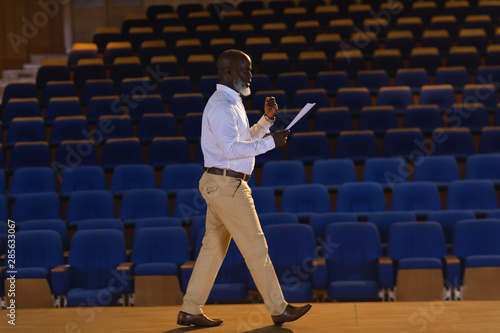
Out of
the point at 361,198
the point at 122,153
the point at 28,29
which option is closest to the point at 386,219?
the point at 361,198

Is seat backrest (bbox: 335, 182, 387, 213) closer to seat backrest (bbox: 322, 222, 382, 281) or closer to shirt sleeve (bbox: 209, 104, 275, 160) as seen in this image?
seat backrest (bbox: 322, 222, 382, 281)

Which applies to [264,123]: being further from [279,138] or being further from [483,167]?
[483,167]

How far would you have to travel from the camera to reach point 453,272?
2.22 m

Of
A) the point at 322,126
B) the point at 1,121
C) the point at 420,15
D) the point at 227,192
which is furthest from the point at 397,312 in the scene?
the point at 420,15

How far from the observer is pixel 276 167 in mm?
2980

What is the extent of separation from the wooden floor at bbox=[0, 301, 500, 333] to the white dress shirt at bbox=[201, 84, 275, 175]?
35 centimetres

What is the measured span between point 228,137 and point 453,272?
3.65ft

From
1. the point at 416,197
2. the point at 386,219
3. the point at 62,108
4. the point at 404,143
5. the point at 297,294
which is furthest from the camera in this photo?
the point at 62,108

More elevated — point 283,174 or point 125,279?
point 283,174

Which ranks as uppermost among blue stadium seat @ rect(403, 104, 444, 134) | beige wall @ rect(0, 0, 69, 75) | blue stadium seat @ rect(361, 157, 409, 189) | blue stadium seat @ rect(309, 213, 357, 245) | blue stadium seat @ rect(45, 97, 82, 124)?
beige wall @ rect(0, 0, 69, 75)

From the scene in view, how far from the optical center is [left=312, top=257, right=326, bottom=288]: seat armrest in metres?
2.22

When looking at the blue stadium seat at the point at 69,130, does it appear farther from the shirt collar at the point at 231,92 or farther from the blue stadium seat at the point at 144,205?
the shirt collar at the point at 231,92

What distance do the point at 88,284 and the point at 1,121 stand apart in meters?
1.77

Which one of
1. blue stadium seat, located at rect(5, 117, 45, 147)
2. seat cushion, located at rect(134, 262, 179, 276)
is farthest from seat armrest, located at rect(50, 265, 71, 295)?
blue stadium seat, located at rect(5, 117, 45, 147)
